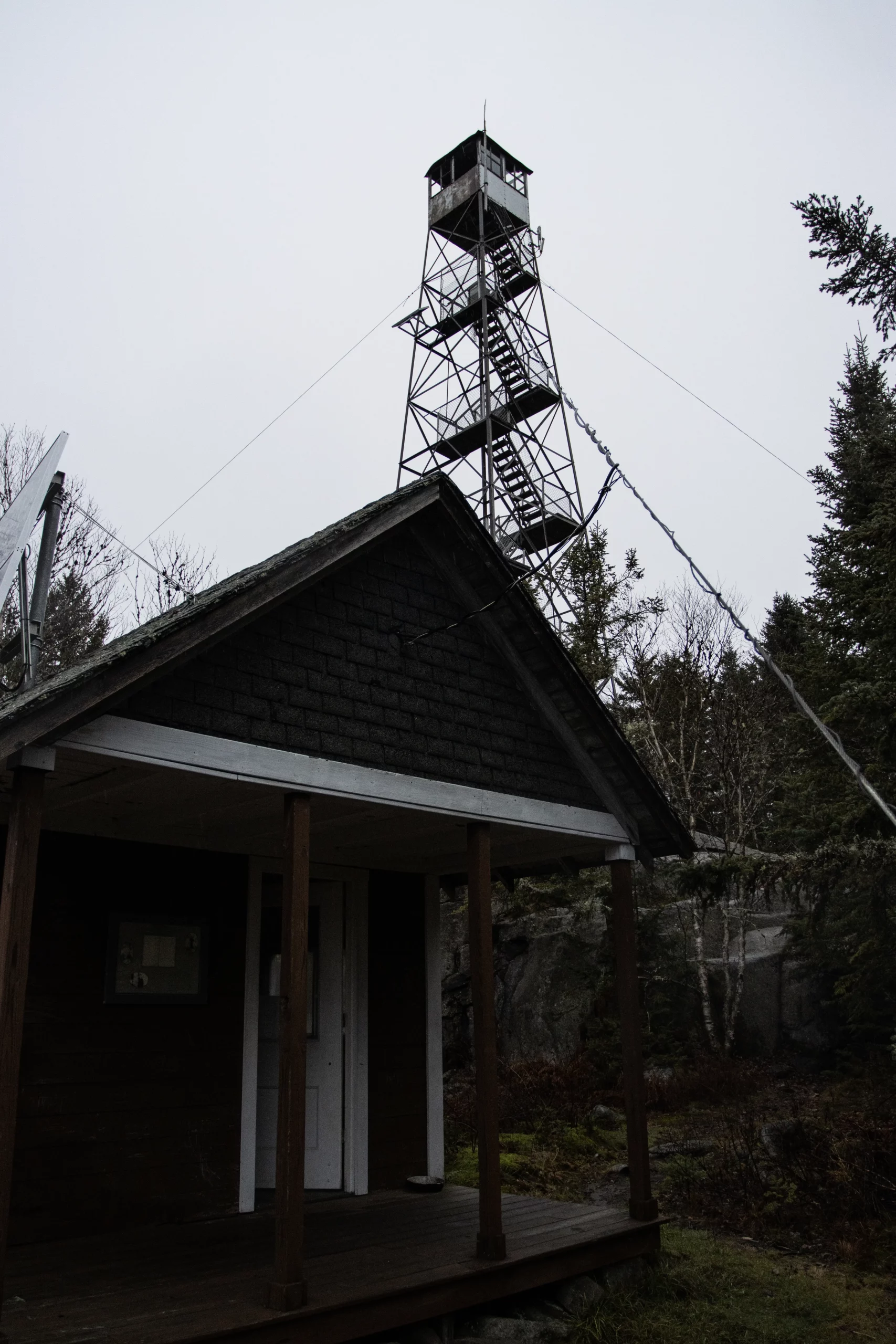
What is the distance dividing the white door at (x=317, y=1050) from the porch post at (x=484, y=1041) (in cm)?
191

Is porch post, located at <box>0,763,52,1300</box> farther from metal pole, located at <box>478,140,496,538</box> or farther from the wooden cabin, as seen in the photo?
metal pole, located at <box>478,140,496,538</box>

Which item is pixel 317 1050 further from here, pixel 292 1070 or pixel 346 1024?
pixel 292 1070

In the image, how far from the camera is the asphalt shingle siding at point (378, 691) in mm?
5617

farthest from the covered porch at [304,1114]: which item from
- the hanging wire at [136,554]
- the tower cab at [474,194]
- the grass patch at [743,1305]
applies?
the tower cab at [474,194]

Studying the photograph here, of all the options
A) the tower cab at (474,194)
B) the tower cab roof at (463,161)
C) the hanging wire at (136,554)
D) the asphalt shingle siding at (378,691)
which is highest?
the tower cab roof at (463,161)

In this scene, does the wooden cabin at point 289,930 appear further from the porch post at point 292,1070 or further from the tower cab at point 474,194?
the tower cab at point 474,194

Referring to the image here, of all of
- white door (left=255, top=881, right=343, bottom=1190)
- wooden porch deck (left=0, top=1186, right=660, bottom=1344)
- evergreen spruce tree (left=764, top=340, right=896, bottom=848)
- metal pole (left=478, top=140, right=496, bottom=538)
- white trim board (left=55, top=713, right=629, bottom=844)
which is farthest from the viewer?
metal pole (left=478, top=140, right=496, bottom=538)

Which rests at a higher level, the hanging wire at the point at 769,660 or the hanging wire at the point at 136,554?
the hanging wire at the point at 136,554

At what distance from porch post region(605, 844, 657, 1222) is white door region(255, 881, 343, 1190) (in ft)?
7.47

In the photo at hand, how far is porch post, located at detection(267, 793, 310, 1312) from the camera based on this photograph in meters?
5.02

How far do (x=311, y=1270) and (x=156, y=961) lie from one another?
2.32 m

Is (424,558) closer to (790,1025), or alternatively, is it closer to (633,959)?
(633,959)

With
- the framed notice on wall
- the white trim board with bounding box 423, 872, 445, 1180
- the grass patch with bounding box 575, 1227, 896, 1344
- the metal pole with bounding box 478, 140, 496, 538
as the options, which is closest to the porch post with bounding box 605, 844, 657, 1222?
the grass patch with bounding box 575, 1227, 896, 1344

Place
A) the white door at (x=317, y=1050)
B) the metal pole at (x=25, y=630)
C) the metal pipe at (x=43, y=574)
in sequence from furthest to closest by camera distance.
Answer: the white door at (x=317, y=1050), the metal pipe at (x=43, y=574), the metal pole at (x=25, y=630)
